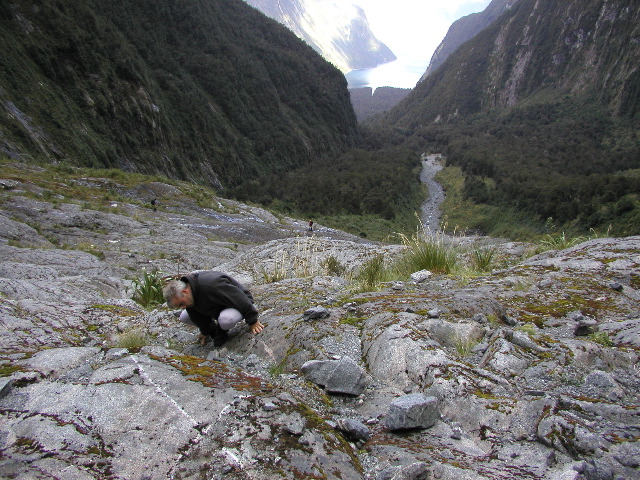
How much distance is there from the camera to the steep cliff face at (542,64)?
322 ft

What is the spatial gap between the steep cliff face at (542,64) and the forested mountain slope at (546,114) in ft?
1.19

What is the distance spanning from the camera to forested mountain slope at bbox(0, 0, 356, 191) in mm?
31861

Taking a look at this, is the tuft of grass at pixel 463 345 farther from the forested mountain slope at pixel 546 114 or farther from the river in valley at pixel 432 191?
the river in valley at pixel 432 191

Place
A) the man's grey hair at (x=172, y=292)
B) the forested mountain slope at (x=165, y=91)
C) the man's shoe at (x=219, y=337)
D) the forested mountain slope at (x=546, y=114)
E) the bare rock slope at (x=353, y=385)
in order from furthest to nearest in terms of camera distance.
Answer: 1. the forested mountain slope at (x=546, y=114)
2. the forested mountain slope at (x=165, y=91)
3. the man's shoe at (x=219, y=337)
4. the man's grey hair at (x=172, y=292)
5. the bare rock slope at (x=353, y=385)

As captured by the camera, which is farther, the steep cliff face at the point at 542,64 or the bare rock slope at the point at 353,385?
the steep cliff face at the point at 542,64

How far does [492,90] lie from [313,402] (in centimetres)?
17496

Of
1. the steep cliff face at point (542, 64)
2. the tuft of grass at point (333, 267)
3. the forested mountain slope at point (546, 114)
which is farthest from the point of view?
the steep cliff face at point (542, 64)

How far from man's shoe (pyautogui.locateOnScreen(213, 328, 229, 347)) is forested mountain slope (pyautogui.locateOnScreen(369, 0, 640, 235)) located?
29.1 metres

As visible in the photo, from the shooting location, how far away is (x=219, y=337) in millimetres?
3988

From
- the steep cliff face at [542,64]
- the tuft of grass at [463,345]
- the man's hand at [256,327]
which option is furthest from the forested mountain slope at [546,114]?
the man's hand at [256,327]

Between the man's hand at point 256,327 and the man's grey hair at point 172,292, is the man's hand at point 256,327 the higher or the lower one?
the lower one

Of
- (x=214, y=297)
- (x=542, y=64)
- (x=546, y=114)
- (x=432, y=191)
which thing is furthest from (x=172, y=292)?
(x=542, y=64)

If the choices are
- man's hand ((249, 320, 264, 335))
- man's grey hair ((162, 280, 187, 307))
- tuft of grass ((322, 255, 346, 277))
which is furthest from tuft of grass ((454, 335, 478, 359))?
tuft of grass ((322, 255, 346, 277))

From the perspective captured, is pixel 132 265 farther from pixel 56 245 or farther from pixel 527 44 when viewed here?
pixel 527 44
